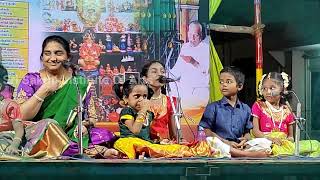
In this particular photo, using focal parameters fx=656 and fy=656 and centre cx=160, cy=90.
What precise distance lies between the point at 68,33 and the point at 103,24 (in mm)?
299

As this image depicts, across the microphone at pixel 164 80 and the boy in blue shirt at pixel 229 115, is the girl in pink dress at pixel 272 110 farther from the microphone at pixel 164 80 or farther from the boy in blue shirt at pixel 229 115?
the microphone at pixel 164 80

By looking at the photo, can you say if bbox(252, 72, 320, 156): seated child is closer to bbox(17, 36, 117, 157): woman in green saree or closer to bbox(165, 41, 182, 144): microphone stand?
bbox(165, 41, 182, 144): microphone stand

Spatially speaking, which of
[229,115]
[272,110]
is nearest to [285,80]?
[272,110]

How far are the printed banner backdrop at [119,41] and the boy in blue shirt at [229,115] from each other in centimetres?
44

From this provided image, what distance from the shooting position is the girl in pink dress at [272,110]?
4953mm

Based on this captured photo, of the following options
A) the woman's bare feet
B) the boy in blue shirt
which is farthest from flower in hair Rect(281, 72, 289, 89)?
the woman's bare feet

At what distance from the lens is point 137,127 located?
448 cm

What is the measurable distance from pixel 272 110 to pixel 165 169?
1.63 m

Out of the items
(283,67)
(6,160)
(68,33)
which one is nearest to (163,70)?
(68,33)

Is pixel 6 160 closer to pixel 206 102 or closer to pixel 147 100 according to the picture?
pixel 147 100

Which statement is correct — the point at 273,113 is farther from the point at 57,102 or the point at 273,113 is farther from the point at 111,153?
the point at 57,102

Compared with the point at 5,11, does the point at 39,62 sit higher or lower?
lower

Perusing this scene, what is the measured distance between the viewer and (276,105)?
5.06 meters

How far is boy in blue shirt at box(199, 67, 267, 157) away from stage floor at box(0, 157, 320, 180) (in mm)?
1012
